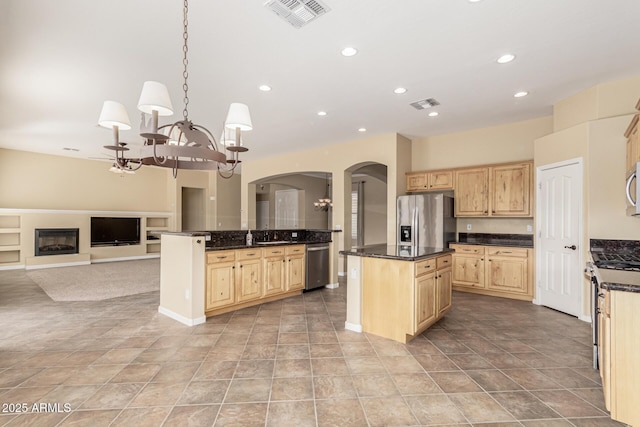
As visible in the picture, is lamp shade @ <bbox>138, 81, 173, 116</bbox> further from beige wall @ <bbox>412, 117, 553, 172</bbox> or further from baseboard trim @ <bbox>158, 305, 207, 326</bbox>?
beige wall @ <bbox>412, 117, 553, 172</bbox>

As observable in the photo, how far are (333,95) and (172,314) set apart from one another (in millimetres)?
3578

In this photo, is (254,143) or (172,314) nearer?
(172,314)

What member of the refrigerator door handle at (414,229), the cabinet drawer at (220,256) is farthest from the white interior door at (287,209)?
the cabinet drawer at (220,256)

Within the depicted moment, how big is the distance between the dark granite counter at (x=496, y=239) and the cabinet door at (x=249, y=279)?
11.7ft

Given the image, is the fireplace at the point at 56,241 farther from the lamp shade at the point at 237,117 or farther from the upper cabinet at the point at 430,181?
the upper cabinet at the point at 430,181

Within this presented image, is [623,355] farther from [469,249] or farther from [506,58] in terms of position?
[469,249]

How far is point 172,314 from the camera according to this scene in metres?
4.05


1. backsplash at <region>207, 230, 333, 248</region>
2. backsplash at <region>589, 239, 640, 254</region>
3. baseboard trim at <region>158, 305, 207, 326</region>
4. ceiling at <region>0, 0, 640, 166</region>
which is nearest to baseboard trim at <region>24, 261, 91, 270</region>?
ceiling at <region>0, 0, 640, 166</region>

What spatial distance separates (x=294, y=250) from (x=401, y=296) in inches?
89.8

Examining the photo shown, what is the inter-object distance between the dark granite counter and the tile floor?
142cm

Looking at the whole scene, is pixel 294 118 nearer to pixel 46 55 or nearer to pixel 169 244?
pixel 169 244

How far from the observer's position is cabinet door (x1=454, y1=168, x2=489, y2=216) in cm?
546

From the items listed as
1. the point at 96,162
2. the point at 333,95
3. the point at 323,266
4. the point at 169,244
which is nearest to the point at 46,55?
the point at 169,244

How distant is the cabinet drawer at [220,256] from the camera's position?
13.1 feet
